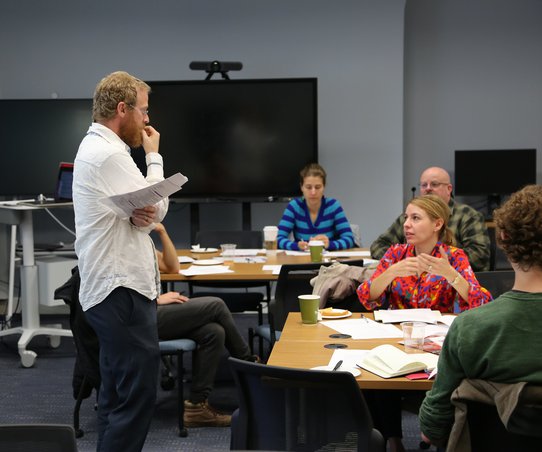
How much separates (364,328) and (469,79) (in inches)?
189

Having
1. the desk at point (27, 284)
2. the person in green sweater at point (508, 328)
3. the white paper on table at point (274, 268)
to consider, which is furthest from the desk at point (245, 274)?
the person in green sweater at point (508, 328)

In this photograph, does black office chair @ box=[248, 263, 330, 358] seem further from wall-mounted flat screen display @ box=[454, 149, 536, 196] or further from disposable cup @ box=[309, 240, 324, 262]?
wall-mounted flat screen display @ box=[454, 149, 536, 196]

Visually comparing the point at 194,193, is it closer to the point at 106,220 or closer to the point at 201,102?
the point at 201,102

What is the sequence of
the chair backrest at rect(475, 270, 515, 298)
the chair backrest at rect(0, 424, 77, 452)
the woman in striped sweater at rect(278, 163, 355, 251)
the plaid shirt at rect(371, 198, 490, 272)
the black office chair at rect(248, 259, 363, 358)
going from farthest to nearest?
1. the woman in striped sweater at rect(278, 163, 355, 251)
2. the plaid shirt at rect(371, 198, 490, 272)
3. the black office chair at rect(248, 259, 363, 358)
4. the chair backrest at rect(475, 270, 515, 298)
5. the chair backrest at rect(0, 424, 77, 452)

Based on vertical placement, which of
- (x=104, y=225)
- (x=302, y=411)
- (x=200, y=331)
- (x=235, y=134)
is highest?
(x=235, y=134)

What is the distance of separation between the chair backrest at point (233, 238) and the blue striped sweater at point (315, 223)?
12.1 inches

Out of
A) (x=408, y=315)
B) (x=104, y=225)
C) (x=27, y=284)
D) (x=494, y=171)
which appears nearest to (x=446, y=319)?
(x=408, y=315)

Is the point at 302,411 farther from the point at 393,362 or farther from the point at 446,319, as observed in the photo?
the point at 446,319

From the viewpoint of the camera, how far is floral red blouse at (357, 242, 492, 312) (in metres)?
3.33

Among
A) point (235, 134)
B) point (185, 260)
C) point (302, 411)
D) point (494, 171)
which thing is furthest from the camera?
point (494, 171)

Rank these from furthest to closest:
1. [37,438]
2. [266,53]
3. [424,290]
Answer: [266,53] < [424,290] < [37,438]

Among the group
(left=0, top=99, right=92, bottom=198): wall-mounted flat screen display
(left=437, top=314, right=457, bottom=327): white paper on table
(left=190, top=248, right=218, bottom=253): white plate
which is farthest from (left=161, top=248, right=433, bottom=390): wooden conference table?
(left=0, top=99, right=92, bottom=198): wall-mounted flat screen display

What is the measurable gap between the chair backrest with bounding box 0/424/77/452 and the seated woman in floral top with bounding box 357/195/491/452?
5.77ft

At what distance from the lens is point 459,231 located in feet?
15.1
